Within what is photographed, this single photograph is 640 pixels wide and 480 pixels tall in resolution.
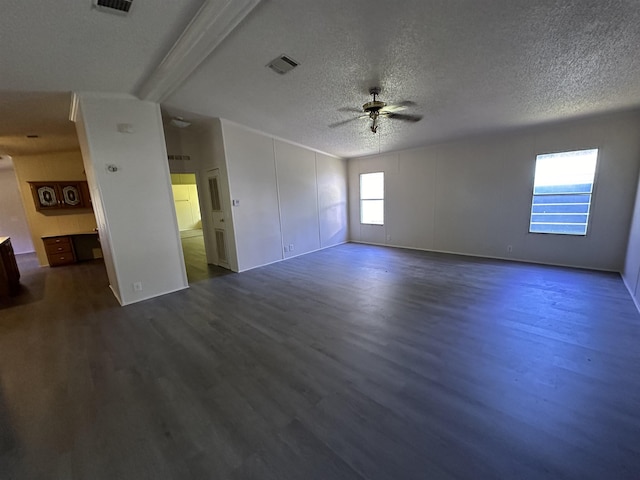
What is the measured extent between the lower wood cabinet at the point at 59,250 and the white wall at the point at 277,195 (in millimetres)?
4910

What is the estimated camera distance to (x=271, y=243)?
5.69 metres

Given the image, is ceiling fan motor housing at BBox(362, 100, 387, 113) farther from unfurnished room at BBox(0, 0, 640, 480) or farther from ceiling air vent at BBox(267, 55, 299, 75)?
ceiling air vent at BBox(267, 55, 299, 75)

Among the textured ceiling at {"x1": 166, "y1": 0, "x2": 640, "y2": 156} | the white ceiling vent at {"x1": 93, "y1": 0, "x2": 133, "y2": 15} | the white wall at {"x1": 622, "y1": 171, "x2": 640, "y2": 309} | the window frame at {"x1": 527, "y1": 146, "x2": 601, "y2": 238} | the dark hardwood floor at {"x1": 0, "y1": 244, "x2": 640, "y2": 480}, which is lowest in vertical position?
the dark hardwood floor at {"x1": 0, "y1": 244, "x2": 640, "y2": 480}

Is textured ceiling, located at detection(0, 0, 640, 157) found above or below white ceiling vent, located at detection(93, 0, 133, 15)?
below

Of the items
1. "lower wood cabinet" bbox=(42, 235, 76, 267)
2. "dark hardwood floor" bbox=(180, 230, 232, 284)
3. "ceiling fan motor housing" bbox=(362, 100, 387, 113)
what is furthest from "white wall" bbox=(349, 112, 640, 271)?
"lower wood cabinet" bbox=(42, 235, 76, 267)

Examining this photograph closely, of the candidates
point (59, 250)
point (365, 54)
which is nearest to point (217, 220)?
point (365, 54)

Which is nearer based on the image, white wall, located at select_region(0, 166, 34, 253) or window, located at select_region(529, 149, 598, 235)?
window, located at select_region(529, 149, 598, 235)

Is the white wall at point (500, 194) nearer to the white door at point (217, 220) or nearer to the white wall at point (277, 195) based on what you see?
the white wall at point (277, 195)

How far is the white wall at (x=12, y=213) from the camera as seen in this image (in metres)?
7.69

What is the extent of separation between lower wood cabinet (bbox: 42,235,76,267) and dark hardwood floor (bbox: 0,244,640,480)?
130 inches

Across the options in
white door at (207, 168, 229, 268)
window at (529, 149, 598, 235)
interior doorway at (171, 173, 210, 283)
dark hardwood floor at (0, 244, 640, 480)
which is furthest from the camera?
interior doorway at (171, 173, 210, 283)

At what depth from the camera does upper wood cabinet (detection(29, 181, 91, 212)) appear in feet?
20.2

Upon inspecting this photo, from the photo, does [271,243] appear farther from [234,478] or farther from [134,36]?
[234,478]

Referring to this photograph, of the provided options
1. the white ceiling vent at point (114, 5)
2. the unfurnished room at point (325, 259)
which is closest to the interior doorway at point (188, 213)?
the unfurnished room at point (325, 259)
